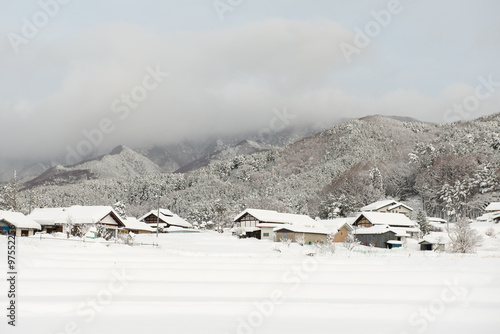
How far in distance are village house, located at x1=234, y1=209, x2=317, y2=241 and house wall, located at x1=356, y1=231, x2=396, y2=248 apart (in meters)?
8.77

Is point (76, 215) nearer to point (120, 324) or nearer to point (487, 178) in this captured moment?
point (120, 324)

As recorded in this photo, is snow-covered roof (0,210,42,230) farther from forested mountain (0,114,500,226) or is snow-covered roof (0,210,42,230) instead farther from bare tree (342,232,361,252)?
bare tree (342,232,361,252)

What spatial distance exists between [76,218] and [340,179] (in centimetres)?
7052

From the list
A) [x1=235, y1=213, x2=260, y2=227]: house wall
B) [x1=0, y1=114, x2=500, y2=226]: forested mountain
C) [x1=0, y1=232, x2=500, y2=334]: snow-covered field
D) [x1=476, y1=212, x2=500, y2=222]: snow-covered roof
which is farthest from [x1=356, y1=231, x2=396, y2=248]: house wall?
[x1=0, y1=232, x2=500, y2=334]: snow-covered field

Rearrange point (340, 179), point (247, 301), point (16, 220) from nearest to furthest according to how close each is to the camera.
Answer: point (247, 301) < point (16, 220) < point (340, 179)

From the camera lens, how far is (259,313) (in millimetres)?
10992

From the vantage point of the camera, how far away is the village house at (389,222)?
247 ft

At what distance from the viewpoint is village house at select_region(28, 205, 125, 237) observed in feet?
187

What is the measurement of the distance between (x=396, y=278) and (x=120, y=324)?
39.1 feet

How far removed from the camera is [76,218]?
2290 inches

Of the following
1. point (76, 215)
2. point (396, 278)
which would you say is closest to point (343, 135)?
point (76, 215)

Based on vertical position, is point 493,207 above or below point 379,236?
above

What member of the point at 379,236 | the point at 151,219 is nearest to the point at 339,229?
the point at 379,236

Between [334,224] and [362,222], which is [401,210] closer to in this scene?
[362,222]
